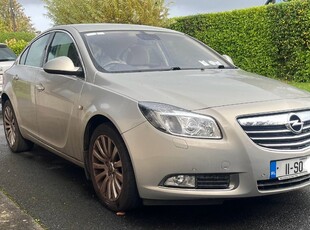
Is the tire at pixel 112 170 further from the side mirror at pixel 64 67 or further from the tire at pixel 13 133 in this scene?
the tire at pixel 13 133

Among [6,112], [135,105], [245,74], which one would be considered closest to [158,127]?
[135,105]

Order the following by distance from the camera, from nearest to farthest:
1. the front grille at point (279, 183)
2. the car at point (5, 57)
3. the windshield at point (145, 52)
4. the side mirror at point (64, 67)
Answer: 1. the front grille at point (279, 183)
2. the side mirror at point (64, 67)
3. the windshield at point (145, 52)
4. the car at point (5, 57)

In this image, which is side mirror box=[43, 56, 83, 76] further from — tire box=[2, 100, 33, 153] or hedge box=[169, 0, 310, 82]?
hedge box=[169, 0, 310, 82]

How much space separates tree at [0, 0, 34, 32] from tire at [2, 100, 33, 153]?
1763 inches

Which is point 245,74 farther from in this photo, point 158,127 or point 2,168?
point 2,168

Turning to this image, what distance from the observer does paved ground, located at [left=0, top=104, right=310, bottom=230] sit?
3.42 metres

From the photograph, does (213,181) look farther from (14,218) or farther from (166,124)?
(14,218)

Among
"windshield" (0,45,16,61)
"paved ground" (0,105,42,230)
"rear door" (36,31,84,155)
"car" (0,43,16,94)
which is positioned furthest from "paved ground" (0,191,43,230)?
"windshield" (0,45,16,61)

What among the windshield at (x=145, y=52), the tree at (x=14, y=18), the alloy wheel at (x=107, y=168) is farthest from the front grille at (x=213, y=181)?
the tree at (x=14, y=18)

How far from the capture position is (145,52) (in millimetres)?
4457

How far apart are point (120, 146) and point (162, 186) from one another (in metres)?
0.45

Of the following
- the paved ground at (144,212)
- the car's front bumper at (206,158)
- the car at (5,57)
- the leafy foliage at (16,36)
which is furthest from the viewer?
the leafy foliage at (16,36)

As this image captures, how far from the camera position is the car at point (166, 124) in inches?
123

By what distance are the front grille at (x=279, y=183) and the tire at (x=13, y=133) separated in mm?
3493
